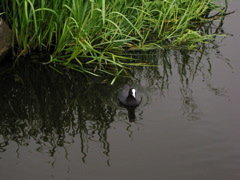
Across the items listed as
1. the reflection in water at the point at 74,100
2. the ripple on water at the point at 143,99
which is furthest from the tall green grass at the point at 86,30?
the ripple on water at the point at 143,99

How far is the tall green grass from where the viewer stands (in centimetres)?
441

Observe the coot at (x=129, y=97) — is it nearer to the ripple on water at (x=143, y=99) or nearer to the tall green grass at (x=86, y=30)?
the ripple on water at (x=143, y=99)

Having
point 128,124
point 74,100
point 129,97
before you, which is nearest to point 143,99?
point 129,97

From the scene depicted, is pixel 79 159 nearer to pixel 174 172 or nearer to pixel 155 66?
pixel 174 172

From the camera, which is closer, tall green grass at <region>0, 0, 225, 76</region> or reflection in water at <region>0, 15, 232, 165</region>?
reflection in water at <region>0, 15, 232, 165</region>

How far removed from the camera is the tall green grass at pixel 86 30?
4410mm

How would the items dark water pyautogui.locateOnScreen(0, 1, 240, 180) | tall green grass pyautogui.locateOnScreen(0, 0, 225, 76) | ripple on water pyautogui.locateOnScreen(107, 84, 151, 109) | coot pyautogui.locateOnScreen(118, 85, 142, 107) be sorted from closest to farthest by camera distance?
dark water pyautogui.locateOnScreen(0, 1, 240, 180) < coot pyautogui.locateOnScreen(118, 85, 142, 107) < ripple on water pyautogui.locateOnScreen(107, 84, 151, 109) < tall green grass pyautogui.locateOnScreen(0, 0, 225, 76)

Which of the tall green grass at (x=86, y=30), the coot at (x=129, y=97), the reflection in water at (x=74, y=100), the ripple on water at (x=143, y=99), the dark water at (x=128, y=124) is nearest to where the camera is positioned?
the dark water at (x=128, y=124)

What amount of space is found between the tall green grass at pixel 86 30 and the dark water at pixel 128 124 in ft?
0.77

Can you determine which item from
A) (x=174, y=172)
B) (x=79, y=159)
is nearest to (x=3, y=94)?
(x=79, y=159)

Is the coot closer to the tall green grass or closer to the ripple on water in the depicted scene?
the ripple on water

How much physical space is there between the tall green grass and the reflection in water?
201 millimetres

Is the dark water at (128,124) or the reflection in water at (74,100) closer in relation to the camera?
the dark water at (128,124)

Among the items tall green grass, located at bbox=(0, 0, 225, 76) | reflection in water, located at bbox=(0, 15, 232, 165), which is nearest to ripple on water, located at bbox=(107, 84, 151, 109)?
reflection in water, located at bbox=(0, 15, 232, 165)
